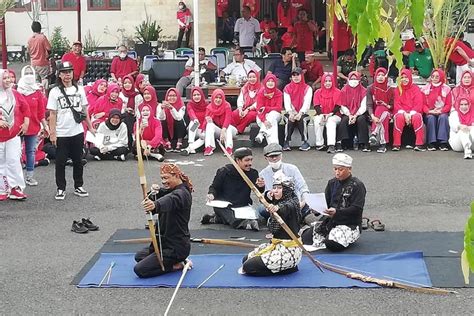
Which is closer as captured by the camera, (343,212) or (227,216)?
(343,212)

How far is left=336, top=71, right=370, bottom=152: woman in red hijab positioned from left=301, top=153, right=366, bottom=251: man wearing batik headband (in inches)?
238

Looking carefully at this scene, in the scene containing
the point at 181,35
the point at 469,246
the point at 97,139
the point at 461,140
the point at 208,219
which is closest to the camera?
the point at 469,246

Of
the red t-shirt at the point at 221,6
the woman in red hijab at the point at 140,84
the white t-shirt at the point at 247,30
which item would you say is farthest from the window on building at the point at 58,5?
the woman in red hijab at the point at 140,84

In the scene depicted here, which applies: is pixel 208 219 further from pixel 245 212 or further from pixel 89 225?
pixel 89 225

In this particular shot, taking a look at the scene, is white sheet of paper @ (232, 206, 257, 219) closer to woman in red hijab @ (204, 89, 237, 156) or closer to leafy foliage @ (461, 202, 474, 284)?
woman in red hijab @ (204, 89, 237, 156)

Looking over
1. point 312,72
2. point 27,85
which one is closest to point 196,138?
point 27,85

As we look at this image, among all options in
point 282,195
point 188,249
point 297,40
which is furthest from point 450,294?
point 297,40

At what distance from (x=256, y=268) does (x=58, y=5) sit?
22.0 metres

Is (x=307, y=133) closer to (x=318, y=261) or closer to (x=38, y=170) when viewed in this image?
(x=38, y=170)

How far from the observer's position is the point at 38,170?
14500 millimetres

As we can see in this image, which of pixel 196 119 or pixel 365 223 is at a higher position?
pixel 196 119

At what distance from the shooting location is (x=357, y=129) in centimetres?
1586

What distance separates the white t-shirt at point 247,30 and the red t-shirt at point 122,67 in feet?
14.8

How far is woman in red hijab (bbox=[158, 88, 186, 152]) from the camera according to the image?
52.9 feet
